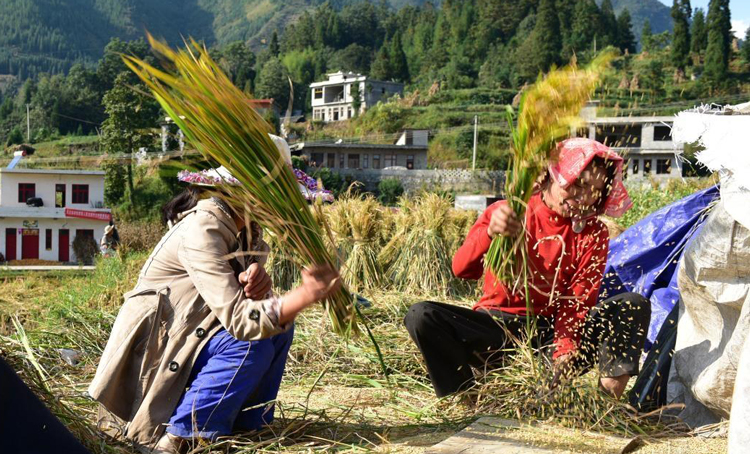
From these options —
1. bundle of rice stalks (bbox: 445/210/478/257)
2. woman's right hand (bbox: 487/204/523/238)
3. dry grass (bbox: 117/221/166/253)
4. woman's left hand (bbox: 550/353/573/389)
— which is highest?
woman's right hand (bbox: 487/204/523/238)

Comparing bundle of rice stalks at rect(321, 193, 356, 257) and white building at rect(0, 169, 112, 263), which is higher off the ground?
bundle of rice stalks at rect(321, 193, 356, 257)

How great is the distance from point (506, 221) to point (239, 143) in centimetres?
92

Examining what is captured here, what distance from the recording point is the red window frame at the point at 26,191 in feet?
72.3

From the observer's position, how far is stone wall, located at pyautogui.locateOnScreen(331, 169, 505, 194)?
35953 mm

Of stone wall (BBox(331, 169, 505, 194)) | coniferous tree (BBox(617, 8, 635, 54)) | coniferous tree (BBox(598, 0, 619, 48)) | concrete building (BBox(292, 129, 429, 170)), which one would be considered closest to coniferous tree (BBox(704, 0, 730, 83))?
coniferous tree (BBox(598, 0, 619, 48))

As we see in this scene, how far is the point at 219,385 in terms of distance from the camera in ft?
7.39

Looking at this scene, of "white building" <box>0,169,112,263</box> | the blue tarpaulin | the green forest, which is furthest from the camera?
the green forest

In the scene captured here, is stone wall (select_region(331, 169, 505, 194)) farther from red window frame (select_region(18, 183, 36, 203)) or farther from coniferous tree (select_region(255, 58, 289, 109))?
coniferous tree (select_region(255, 58, 289, 109))

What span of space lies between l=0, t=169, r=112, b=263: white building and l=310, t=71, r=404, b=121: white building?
4753 cm

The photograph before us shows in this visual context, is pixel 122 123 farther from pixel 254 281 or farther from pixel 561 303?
→ pixel 254 281

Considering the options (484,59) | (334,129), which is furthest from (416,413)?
(484,59)

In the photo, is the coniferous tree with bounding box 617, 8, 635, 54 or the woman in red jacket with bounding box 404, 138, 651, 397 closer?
the woman in red jacket with bounding box 404, 138, 651, 397

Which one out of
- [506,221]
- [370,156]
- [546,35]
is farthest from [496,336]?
[546,35]

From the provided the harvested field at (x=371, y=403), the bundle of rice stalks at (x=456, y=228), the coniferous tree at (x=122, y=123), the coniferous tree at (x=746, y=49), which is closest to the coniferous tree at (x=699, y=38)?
the coniferous tree at (x=746, y=49)
